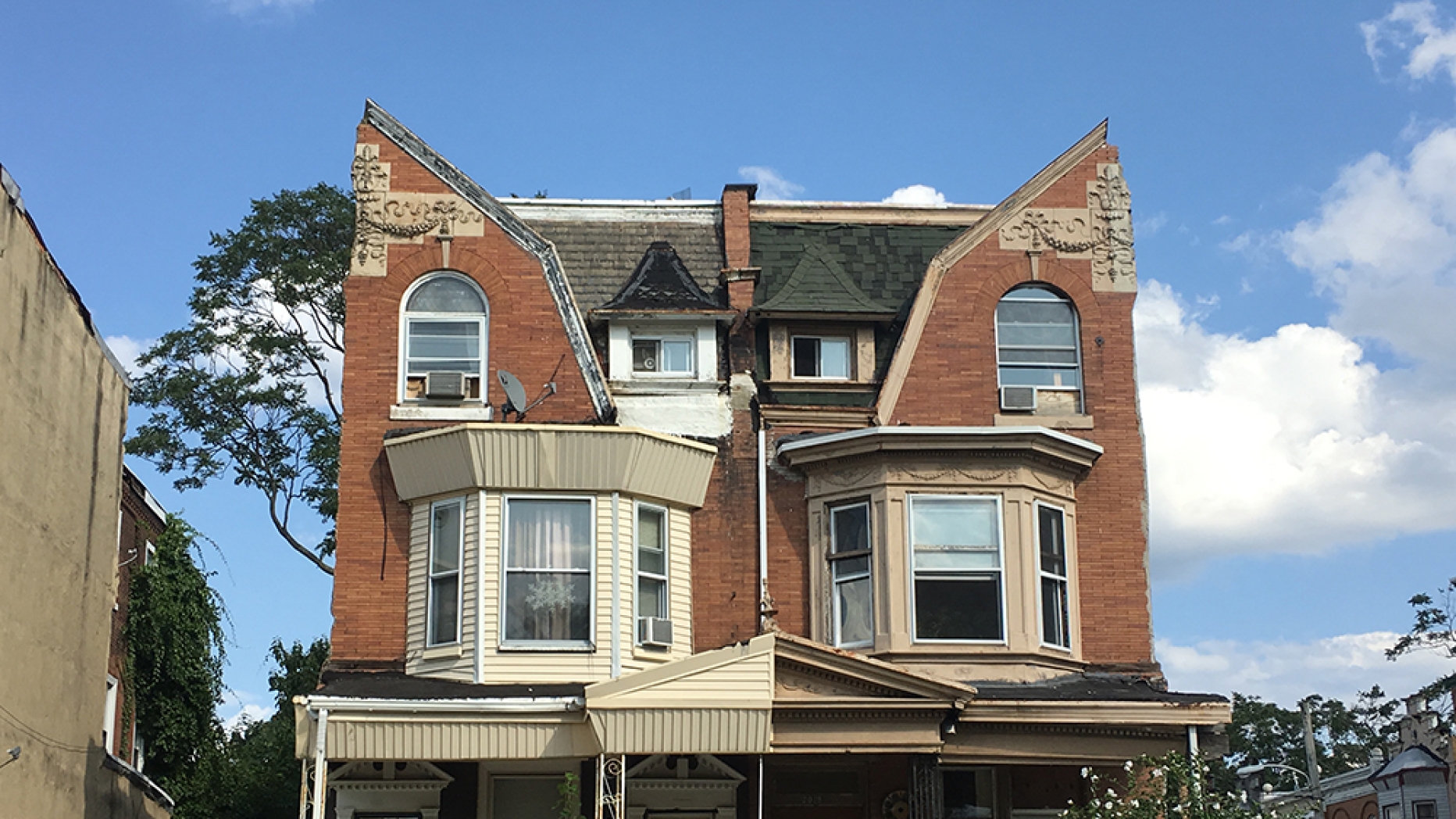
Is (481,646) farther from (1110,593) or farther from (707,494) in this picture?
(1110,593)

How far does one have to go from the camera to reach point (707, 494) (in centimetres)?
2117

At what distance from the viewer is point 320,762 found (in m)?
17.4

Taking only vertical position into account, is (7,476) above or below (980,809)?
above

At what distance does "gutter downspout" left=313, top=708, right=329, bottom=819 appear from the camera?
1719cm

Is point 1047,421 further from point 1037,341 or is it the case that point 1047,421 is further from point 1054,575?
point 1054,575

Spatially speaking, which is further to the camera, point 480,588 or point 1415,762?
point 1415,762

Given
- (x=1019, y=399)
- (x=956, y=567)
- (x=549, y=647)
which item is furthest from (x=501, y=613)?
(x=1019, y=399)

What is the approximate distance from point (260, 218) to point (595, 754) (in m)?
23.3

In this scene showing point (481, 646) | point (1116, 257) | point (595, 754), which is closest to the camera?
point (595, 754)

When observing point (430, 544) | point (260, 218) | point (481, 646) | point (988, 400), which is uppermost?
point (260, 218)

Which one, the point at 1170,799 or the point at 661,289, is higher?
the point at 661,289

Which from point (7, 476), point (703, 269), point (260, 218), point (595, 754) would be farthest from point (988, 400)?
point (260, 218)

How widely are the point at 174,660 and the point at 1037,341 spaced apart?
57.5ft

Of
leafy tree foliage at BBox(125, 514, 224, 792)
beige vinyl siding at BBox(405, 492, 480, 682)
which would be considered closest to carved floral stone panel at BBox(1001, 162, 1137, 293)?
beige vinyl siding at BBox(405, 492, 480, 682)
